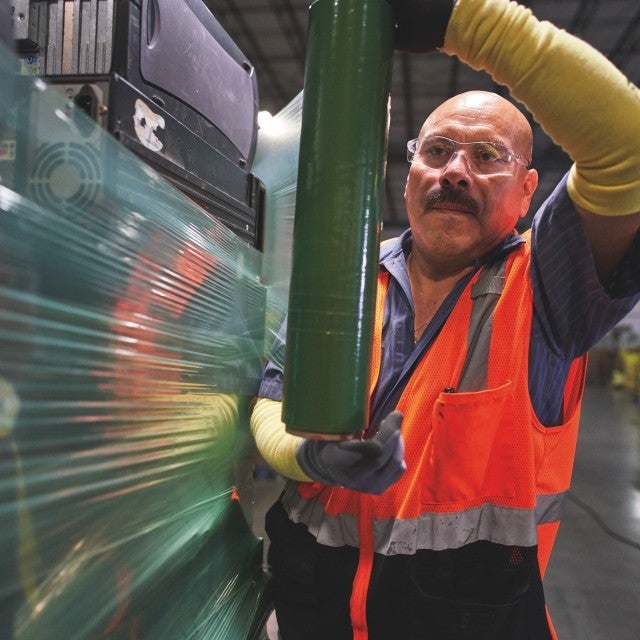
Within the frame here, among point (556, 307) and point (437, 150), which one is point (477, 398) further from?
point (437, 150)

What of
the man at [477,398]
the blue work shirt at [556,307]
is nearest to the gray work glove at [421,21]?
the man at [477,398]

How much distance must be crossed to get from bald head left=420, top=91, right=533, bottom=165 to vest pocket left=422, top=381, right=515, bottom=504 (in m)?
0.58

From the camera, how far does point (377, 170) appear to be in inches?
29.5

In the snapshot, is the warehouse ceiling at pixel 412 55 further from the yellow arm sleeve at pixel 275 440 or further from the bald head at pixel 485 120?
the yellow arm sleeve at pixel 275 440

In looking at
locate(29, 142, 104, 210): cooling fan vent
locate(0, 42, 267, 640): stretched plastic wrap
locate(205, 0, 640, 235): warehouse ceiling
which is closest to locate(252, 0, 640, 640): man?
locate(0, 42, 267, 640): stretched plastic wrap

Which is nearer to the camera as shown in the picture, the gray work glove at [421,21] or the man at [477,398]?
the gray work glove at [421,21]

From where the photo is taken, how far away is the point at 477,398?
0.99m

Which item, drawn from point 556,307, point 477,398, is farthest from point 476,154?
point 477,398

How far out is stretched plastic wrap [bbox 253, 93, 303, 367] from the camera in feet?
4.66

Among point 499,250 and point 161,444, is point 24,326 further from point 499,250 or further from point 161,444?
point 499,250

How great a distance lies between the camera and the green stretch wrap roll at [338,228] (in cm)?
71

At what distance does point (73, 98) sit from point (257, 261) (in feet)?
1.97

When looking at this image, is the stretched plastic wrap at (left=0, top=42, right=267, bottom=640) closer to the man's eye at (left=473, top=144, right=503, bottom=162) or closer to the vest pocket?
the vest pocket

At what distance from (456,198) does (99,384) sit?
0.86 meters
